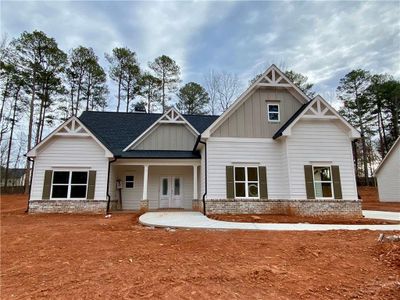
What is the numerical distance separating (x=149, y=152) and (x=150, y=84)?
1677 cm

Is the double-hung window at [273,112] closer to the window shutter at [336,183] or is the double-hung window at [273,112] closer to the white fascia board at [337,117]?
the white fascia board at [337,117]

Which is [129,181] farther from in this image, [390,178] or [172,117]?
[390,178]

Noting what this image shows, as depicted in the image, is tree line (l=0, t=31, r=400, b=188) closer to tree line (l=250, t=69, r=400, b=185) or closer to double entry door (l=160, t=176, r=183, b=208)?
tree line (l=250, t=69, r=400, b=185)

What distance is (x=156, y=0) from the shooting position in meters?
10.1

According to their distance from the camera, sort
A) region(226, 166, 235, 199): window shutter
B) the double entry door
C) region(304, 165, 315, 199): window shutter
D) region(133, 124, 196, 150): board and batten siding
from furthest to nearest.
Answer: the double entry door, region(133, 124, 196, 150): board and batten siding, region(226, 166, 235, 199): window shutter, region(304, 165, 315, 199): window shutter

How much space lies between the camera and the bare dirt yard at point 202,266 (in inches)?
143

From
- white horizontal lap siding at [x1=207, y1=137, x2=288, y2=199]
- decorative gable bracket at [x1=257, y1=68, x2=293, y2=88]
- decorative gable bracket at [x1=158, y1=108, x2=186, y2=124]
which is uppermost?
decorative gable bracket at [x1=257, y1=68, x2=293, y2=88]

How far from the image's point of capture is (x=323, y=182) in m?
11.6

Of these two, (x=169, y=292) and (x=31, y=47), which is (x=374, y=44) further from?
(x=31, y=47)

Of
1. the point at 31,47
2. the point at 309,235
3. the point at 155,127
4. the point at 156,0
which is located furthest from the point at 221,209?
the point at 31,47

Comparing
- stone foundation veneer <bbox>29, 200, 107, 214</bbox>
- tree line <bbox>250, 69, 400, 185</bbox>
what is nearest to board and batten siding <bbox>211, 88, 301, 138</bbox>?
stone foundation veneer <bbox>29, 200, 107, 214</bbox>

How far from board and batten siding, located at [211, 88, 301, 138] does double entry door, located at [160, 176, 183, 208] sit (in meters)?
5.13

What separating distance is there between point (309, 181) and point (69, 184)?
12225 mm

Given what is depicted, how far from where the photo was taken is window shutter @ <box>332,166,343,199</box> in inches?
449
